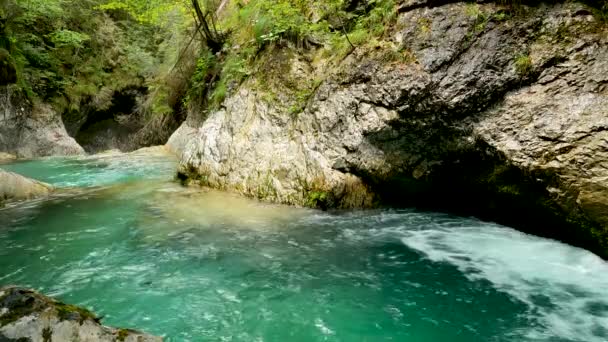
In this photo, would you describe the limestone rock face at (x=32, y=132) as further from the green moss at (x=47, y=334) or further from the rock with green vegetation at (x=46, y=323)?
the green moss at (x=47, y=334)

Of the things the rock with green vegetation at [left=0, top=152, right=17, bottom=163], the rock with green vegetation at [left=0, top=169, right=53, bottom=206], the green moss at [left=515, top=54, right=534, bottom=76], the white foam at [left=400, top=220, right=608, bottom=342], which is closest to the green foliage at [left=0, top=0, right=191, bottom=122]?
the rock with green vegetation at [left=0, top=152, right=17, bottom=163]

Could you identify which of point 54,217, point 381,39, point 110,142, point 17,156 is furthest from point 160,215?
point 110,142

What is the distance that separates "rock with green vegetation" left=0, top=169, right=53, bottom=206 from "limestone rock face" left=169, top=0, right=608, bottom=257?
351 cm

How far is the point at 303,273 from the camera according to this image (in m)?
5.00

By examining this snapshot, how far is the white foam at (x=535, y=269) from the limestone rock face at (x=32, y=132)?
16.1 m

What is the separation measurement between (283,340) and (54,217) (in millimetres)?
5436

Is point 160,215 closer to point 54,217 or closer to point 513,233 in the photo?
point 54,217

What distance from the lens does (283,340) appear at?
12.1 feet

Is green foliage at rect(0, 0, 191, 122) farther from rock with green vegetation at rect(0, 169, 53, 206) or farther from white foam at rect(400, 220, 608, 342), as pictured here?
white foam at rect(400, 220, 608, 342)

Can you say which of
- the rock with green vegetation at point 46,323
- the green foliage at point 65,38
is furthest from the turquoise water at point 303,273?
the green foliage at point 65,38

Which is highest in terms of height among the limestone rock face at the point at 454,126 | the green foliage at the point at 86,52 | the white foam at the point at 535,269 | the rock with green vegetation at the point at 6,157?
the green foliage at the point at 86,52

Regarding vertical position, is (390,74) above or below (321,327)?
above

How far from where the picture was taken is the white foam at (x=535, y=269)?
3.94 metres

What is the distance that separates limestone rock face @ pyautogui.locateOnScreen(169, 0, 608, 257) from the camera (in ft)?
17.8
